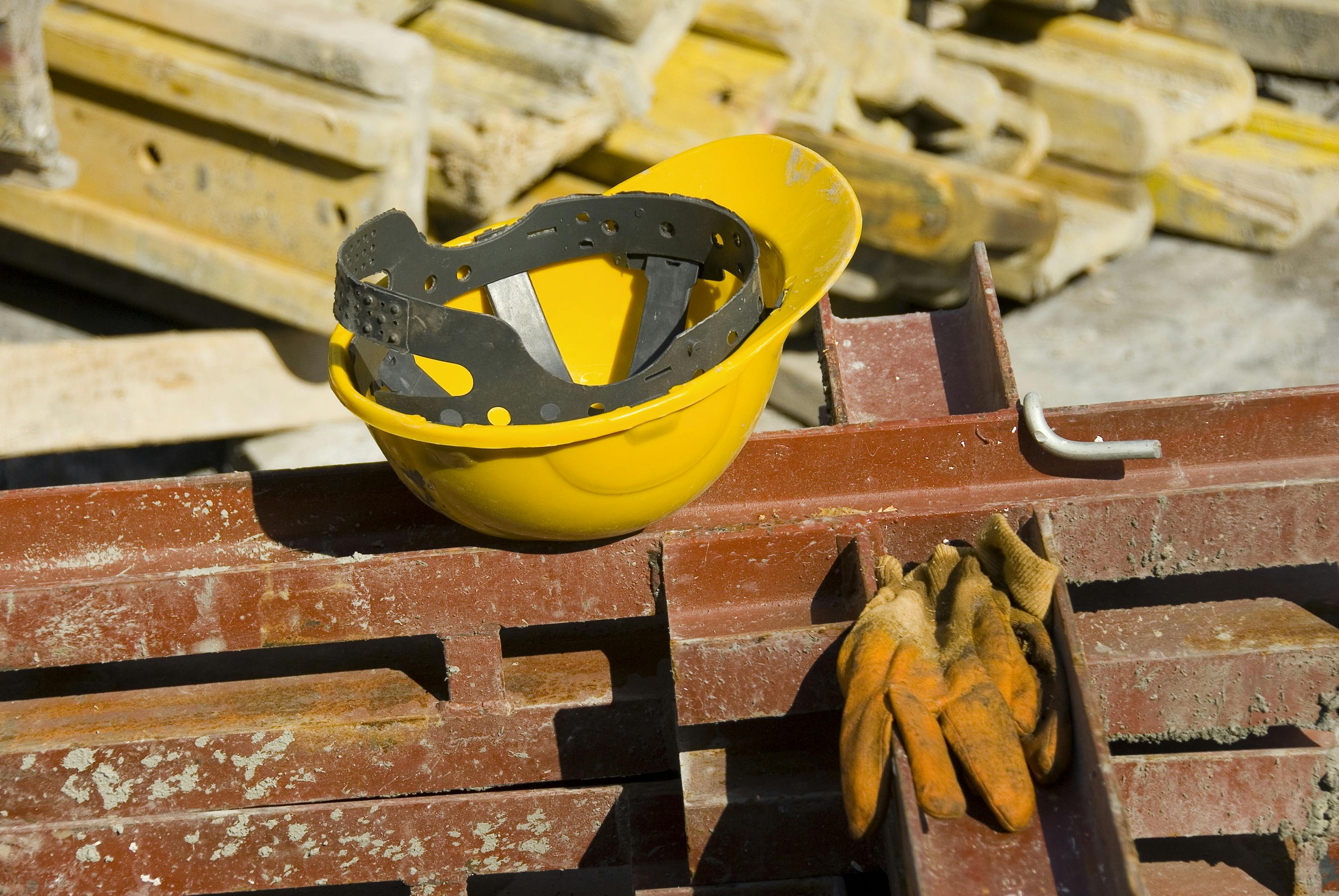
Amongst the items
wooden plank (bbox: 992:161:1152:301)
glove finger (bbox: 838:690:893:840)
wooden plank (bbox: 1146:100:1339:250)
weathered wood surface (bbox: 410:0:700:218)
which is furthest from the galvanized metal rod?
wooden plank (bbox: 1146:100:1339:250)

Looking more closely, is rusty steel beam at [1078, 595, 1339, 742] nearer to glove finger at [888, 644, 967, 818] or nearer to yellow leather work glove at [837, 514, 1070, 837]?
yellow leather work glove at [837, 514, 1070, 837]

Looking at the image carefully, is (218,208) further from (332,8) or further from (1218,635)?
(1218,635)

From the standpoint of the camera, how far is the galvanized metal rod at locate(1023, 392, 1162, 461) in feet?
7.39

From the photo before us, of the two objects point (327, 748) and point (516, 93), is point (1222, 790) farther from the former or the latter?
point (516, 93)

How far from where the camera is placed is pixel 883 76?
5840 mm

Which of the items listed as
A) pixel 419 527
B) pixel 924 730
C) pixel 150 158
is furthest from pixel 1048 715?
pixel 150 158

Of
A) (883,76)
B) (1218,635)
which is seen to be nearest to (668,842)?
(1218,635)

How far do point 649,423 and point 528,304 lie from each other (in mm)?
779

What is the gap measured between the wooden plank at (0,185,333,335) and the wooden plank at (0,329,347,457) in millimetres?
234

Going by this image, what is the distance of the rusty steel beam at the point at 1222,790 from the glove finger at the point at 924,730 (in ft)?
1.65

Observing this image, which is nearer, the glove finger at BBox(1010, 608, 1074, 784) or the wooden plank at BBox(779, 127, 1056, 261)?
the glove finger at BBox(1010, 608, 1074, 784)

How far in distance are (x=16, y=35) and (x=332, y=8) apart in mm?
1024

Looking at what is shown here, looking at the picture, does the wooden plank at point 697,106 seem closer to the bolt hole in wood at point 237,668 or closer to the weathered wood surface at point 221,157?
the weathered wood surface at point 221,157

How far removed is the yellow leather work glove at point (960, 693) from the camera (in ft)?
5.94
